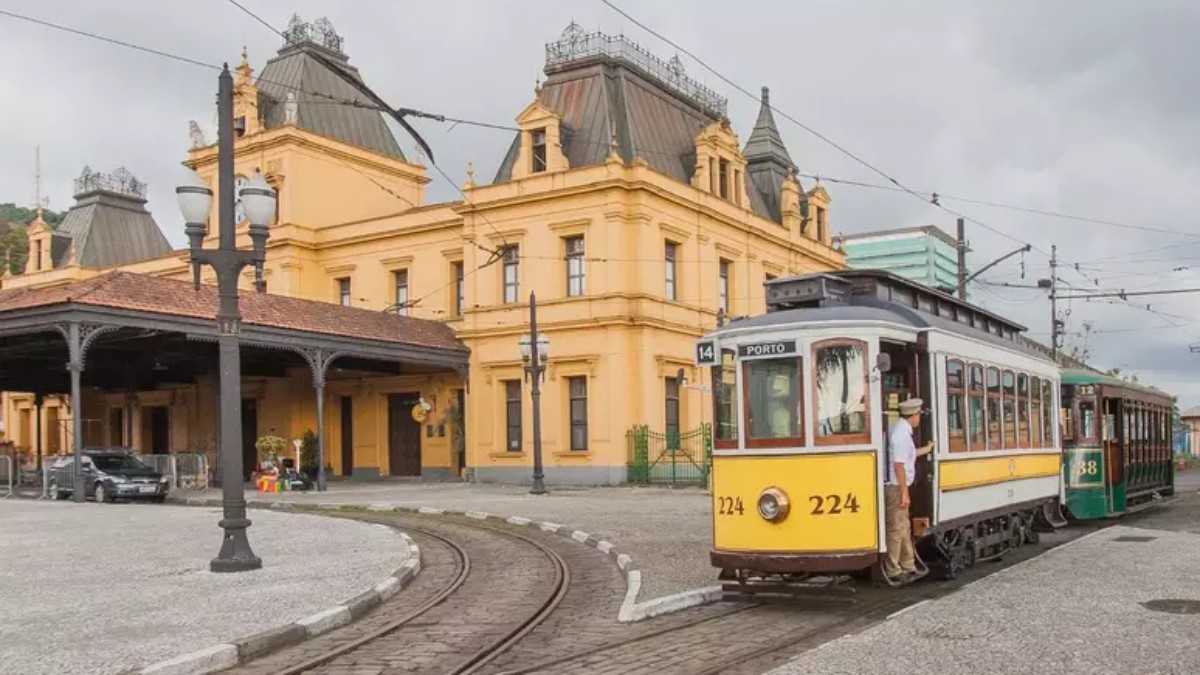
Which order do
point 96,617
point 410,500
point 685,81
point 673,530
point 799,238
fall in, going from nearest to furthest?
point 96,617 < point 673,530 < point 410,500 < point 685,81 < point 799,238

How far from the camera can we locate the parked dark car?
1152 inches

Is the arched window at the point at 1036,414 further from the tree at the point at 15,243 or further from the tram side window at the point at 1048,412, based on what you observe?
the tree at the point at 15,243

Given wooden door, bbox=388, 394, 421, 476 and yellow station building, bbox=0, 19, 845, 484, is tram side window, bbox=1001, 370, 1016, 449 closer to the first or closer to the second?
yellow station building, bbox=0, 19, 845, 484

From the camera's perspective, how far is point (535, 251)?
36.1 metres

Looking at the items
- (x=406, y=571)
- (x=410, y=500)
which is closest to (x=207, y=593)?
(x=406, y=571)

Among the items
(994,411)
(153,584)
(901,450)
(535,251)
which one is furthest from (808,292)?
(535,251)

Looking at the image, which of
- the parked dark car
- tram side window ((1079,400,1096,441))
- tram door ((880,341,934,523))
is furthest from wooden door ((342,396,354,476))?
tram door ((880,341,934,523))

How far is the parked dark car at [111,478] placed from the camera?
29.3 metres

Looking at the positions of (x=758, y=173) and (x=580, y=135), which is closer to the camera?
(x=580, y=135)

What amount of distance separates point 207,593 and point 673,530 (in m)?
8.48

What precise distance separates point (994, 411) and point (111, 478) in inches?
939

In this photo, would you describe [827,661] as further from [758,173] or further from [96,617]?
[758,173]

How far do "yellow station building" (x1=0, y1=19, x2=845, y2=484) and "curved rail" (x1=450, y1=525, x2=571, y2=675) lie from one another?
19381mm

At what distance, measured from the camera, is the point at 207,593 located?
1145cm
